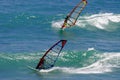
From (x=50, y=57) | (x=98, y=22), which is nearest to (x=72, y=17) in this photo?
(x=98, y=22)

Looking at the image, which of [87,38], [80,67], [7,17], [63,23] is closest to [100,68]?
[80,67]

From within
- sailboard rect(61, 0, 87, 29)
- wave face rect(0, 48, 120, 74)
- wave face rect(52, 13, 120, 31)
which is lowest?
wave face rect(52, 13, 120, 31)

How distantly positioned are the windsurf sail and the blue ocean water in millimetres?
644

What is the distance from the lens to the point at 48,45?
69938 mm

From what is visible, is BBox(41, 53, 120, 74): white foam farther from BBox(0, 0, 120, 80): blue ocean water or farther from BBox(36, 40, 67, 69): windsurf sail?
BBox(36, 40, 67, 69): windsurf sail

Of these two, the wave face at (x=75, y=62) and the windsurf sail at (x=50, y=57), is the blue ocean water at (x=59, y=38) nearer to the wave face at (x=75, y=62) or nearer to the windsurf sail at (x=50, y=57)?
the wave face at (x=75, y=62)

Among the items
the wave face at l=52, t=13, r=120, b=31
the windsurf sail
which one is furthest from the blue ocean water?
the windsurf sail

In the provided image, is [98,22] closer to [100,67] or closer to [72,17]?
[72,17]

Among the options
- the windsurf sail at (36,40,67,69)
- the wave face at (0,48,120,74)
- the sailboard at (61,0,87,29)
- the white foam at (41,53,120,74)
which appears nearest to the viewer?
the windsurf sail at (36,40,67,69)

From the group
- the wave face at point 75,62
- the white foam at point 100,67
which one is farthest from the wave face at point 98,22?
the white foam at point 100,67

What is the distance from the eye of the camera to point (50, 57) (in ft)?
212

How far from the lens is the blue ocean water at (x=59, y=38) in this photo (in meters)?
61.1

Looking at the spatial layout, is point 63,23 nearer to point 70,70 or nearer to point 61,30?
point 61,30

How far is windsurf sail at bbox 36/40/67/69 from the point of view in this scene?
200 ft
